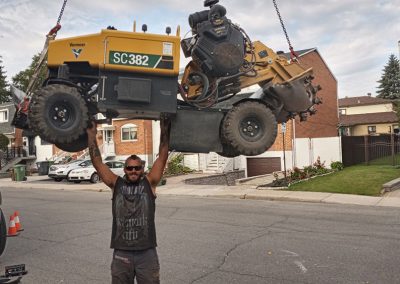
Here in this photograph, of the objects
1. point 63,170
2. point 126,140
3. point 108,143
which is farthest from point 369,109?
point 63,170

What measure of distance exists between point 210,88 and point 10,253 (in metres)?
6.52

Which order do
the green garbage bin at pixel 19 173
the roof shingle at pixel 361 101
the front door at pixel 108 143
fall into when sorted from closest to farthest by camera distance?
the green garbage bin at pixel 19 173
the front door at pixel 108 143
the roof shingle at pixel 361 101

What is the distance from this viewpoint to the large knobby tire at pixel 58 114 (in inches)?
148

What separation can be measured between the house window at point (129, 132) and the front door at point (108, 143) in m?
1.22

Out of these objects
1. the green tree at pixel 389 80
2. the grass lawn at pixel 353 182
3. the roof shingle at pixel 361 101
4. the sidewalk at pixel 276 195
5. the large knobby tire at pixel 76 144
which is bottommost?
the sidewalk at pixel 276 195

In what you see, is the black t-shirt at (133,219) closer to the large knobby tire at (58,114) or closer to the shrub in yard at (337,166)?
the large knobby tire at (58,114)

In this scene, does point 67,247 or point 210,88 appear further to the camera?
point 67,247

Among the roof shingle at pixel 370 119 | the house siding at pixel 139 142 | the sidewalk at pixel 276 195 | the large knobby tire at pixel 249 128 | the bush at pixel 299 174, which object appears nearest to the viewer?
the large knobby tire at pixel 249 128

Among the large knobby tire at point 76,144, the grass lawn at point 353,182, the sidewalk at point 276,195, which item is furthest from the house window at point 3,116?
the large knobby tire at point 76,144

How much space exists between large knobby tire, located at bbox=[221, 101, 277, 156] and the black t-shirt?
995 millimetres

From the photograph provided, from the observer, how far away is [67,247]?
9180 millimetres

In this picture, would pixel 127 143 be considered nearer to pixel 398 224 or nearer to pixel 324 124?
pixel 324 124

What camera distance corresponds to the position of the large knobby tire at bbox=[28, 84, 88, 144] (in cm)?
377

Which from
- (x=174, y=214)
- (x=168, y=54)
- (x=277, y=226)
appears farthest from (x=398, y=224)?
(x=168, y=54)
